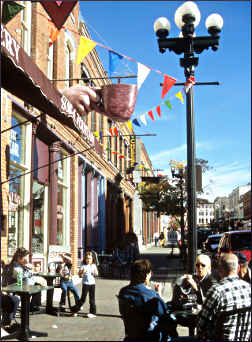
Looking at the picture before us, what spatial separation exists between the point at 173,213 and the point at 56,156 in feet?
57.8

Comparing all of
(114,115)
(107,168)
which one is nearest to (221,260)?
(114,115)

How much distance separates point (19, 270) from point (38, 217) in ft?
12.7

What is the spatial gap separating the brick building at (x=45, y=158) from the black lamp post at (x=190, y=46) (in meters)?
2.03

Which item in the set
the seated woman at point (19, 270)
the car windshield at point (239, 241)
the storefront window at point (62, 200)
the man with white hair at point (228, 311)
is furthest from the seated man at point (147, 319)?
the car windshield at point (239, 241)

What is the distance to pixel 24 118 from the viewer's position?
1030 centimetres

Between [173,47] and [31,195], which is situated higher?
[173,47]

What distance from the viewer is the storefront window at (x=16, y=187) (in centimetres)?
964

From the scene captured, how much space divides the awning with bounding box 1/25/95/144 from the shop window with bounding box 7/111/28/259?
2.36 meters

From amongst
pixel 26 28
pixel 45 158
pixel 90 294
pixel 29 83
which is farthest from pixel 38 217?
pixel 29 83

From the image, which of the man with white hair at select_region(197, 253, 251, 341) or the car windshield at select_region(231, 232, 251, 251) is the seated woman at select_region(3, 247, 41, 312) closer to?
the man with white hair at select_region(197, 253, 251, 341)

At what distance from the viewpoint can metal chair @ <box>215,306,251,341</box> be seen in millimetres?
3715

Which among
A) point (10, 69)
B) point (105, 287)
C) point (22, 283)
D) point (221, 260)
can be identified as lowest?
point (105, 287)

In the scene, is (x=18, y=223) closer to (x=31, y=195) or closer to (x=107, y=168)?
(x=31, y=195)

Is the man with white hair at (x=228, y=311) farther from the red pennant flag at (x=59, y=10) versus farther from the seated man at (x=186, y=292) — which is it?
the red pennant flag at (x=59, y=10)
